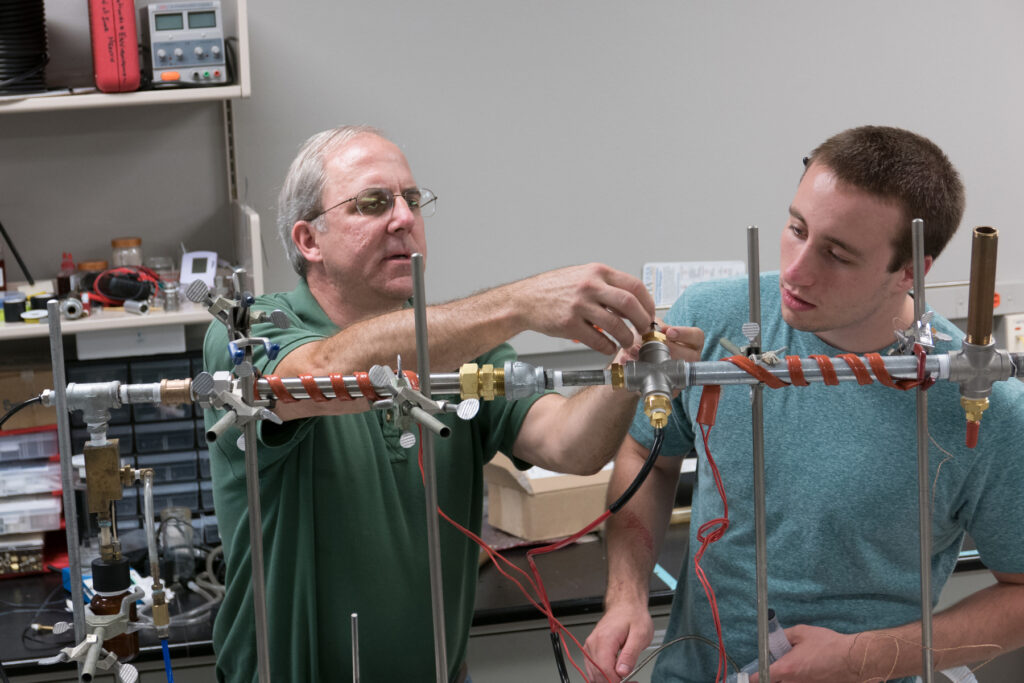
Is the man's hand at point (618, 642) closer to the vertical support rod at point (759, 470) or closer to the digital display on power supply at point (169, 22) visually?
the vertical support rod at point (759, 470)

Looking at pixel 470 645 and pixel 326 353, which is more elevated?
pixel 326 353

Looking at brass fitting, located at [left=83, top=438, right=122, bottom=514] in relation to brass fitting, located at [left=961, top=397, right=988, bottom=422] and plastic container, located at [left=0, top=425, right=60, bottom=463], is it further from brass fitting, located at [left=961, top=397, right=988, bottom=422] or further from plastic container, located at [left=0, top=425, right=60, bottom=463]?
plastic container, located at [left=0, top=425, right=60, bottom=463]

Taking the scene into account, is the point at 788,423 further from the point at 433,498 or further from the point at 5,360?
the point at 5,360

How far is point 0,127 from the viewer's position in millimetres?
2443

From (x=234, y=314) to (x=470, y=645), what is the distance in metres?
1.30

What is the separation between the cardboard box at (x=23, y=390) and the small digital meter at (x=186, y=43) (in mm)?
687

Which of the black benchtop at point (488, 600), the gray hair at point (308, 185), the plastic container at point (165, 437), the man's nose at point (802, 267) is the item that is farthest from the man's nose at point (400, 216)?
the plastic container at point (165, 437)

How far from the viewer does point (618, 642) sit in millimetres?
1446

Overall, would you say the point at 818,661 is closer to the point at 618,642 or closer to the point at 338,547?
the point at 618,642

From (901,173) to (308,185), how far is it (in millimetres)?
935

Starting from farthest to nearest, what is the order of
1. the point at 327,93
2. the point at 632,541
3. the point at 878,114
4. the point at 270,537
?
1. the point at 878,114
2. the point at 327,93
3. the point at 632,541
4. the point at 270,537

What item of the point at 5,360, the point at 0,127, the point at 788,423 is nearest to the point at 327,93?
the point at 0,127

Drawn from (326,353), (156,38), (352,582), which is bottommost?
(352,582)

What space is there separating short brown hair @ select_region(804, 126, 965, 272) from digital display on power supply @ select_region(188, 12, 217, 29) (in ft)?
4.59
